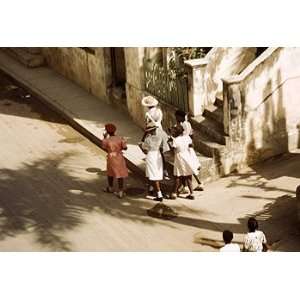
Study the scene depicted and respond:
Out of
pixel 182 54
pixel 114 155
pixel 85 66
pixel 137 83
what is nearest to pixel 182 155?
pixel 114 155

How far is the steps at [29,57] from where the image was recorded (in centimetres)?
1855

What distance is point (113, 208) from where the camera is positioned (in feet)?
39.0

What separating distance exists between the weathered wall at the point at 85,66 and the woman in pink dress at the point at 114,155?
12.7ft

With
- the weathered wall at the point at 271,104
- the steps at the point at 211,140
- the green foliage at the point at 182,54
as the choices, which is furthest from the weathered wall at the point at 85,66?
the weathered wall at the point at 271,104

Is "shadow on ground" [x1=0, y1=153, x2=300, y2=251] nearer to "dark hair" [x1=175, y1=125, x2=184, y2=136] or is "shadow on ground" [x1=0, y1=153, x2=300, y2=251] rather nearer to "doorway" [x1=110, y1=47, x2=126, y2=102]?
"dark hair" [x1=175, y1=125, x2=184, y2=136]

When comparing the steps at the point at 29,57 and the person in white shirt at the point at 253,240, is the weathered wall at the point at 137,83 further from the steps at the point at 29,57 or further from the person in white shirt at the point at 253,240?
the steps at the point at 29,57

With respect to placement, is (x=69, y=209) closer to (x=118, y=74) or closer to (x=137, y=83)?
(x=137, y=83)

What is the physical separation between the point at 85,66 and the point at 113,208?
549 cm

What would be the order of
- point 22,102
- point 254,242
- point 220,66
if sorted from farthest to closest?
point 22,102
point 220,66
point 254,242

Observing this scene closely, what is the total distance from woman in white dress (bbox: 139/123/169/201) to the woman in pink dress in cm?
39

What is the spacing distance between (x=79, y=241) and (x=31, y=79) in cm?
774

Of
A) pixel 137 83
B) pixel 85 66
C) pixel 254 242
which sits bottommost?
pixel 254 242

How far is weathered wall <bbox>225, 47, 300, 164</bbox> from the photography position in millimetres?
12188
